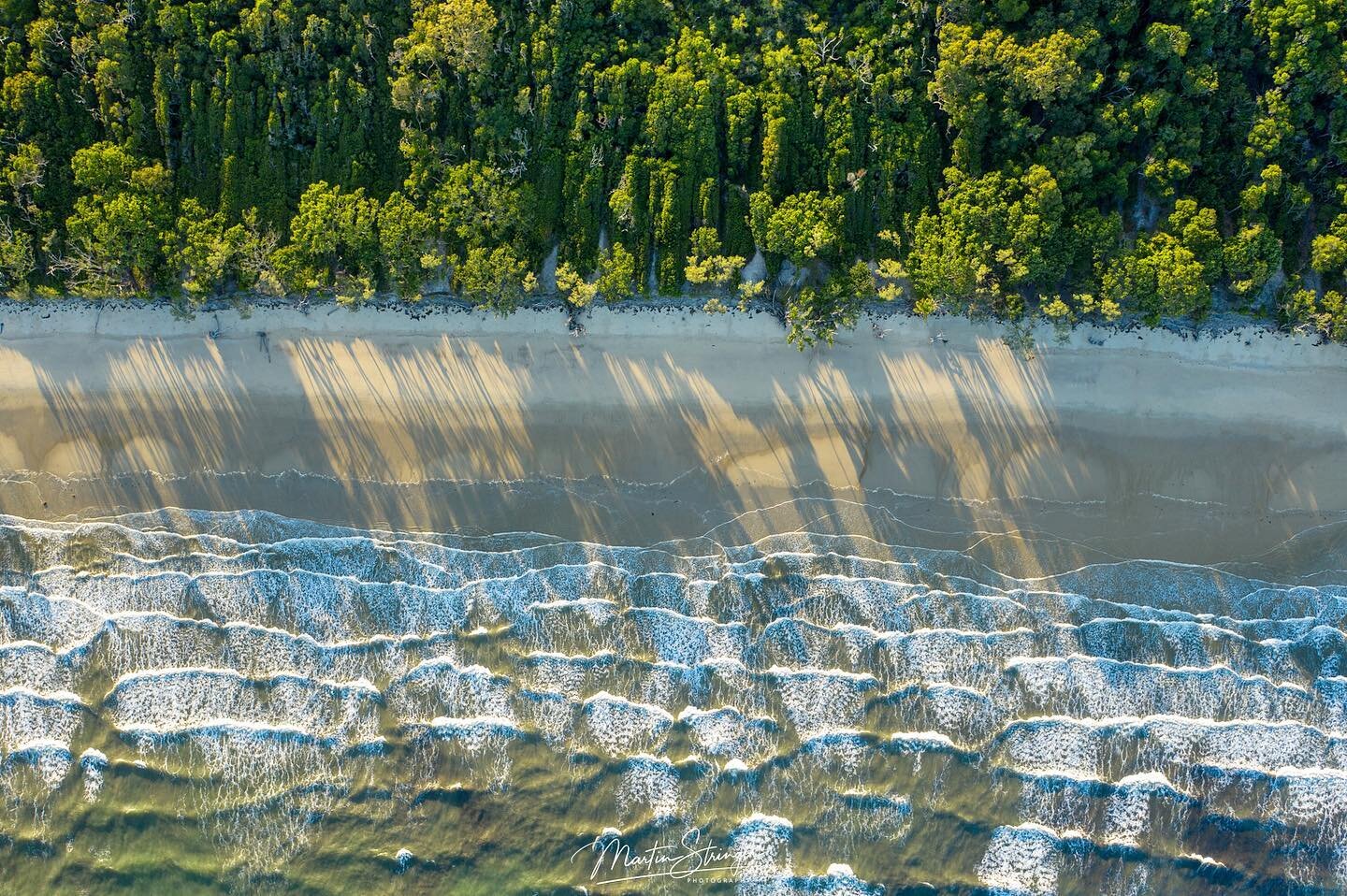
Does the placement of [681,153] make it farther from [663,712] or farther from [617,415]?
[663,712]

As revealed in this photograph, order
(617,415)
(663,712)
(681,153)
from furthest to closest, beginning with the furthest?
(617,415) → (663,712) → (681,153)

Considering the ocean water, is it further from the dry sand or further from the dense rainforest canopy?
the dense rainforest canopy

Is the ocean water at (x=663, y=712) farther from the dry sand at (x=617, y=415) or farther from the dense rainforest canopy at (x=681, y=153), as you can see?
the dense rainforest canopy at (x=681, y=153)

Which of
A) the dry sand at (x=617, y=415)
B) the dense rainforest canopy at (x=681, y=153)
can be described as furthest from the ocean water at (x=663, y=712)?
the dense rainforest canopy at (x=681, y=153)

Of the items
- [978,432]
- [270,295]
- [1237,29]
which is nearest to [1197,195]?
[1237,29]

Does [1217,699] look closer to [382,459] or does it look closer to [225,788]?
[382,459]

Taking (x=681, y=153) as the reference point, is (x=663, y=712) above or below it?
below

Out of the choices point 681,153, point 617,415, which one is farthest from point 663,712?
point 681,153

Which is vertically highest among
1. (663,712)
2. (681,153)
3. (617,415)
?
(681,153)
